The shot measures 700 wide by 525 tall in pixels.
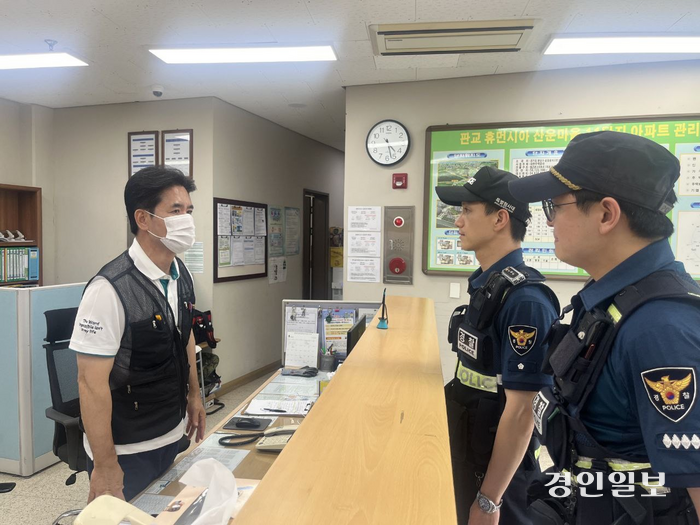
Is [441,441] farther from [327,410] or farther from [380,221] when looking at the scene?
[380,221]

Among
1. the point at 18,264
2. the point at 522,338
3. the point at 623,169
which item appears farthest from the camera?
the point at 18,264

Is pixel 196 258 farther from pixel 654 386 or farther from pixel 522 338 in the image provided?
pixel 654 386

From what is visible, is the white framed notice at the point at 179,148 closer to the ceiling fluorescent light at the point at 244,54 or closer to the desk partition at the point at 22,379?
the ceiling fluorescent light at the point at 244,54

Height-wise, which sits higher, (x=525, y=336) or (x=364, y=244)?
(x=364, y=244)

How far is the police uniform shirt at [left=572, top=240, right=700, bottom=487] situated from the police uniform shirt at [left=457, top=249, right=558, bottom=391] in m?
0.31

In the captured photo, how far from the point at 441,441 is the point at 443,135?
117 inches

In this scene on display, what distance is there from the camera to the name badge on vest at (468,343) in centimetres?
126

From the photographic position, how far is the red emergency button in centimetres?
341

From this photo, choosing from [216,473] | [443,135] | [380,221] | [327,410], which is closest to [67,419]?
[216,473]

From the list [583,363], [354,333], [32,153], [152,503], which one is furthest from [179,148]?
[583,363]

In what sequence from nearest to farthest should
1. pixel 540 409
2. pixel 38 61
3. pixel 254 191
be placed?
pixel 540 409 → pixel 38 61 → pixel 254 191

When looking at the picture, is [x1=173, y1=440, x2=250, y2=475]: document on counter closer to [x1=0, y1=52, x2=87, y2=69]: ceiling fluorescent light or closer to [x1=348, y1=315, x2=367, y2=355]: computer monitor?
[x1=348, y1=315, x2=367, y2=355]: computer monitor

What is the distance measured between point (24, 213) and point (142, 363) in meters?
3.81

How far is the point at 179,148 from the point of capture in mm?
3951
